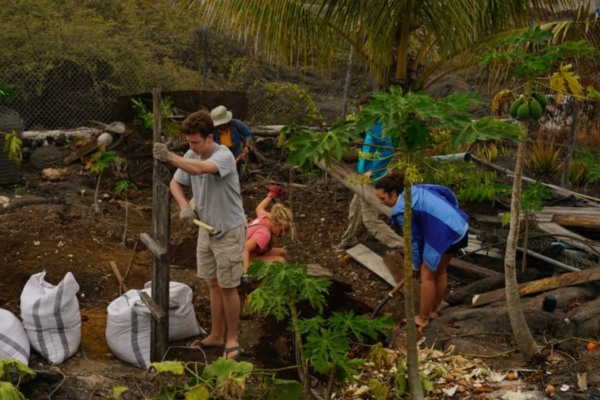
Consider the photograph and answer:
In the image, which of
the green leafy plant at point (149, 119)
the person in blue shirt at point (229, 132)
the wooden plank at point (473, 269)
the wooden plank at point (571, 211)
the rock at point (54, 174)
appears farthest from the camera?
the green leafy plant at point (149, 119)

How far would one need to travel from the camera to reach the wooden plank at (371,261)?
8.48 m

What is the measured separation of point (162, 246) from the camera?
6.02 metres

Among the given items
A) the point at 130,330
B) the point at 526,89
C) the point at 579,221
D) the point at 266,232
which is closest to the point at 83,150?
the point at 266,232

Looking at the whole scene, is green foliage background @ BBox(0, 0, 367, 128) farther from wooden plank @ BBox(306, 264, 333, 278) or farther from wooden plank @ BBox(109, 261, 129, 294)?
wooden plank @ BBox(109, 261, 129, 294)

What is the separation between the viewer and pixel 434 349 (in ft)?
21.4

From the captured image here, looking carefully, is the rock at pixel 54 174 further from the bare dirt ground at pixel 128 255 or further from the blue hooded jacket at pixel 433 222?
the blue hooded jacket at pixel 433 222

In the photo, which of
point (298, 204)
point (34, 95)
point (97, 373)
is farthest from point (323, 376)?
point (34, 95)

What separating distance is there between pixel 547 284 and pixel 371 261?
6.96 feet

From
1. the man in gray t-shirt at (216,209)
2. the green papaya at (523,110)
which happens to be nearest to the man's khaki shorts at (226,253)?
the man in gray t-shirt at (216,209)

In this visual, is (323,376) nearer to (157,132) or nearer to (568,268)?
(157,132)

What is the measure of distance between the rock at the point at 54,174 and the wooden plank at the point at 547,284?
6105 mm

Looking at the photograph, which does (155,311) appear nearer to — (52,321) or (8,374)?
(52,321)

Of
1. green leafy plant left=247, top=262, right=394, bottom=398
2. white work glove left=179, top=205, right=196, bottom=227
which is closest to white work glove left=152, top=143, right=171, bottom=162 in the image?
white work glove left=179, top=205, right=196, bottom=227

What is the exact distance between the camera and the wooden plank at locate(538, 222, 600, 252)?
826cm
